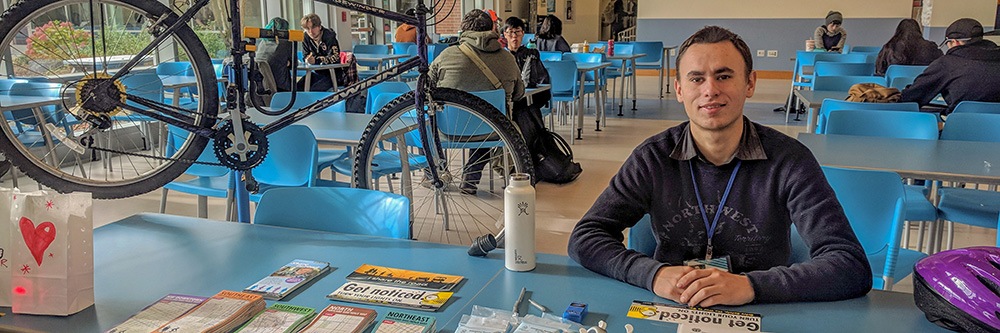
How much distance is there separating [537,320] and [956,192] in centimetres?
272

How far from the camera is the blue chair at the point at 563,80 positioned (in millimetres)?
6832

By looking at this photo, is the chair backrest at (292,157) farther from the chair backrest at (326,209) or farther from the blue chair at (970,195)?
the blue chair at (970,195)

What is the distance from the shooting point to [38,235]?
126 cm

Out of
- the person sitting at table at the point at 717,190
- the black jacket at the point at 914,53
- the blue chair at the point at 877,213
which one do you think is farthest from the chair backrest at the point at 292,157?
the black jacket at the point at 914,53

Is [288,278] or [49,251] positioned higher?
[49,251]

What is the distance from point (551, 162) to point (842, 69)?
3.04 metres

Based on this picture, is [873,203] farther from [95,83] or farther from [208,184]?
[208,184]

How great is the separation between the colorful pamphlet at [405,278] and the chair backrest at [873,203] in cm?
140

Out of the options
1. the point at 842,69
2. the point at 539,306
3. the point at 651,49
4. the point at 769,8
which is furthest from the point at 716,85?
the point at 769,8

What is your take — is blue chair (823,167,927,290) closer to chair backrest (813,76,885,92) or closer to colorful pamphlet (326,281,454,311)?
colorful pamphlet (326,281,454,311)

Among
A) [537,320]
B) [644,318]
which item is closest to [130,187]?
[537,320]

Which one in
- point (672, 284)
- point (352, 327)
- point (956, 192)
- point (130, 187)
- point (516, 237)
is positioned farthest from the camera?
point (956, 192)

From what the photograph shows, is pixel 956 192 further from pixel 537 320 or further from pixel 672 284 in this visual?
pixel 537 320

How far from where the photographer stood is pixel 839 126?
3467mm
